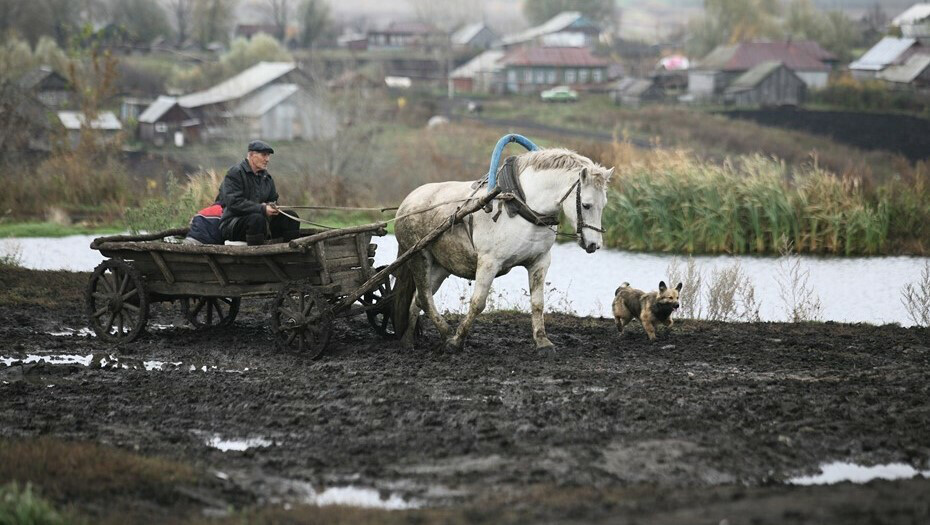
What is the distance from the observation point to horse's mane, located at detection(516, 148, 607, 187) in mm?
11847

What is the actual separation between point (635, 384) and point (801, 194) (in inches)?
546

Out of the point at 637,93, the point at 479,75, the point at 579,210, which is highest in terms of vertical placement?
the point at 479,75

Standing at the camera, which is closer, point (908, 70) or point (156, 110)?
point (156, 110)

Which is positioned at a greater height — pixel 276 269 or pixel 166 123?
pixel 166 123

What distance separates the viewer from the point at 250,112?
64.2 metres

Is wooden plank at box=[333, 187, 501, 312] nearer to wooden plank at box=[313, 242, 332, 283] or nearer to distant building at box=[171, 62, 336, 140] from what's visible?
wooden plank at box=[313, 242, 332, 283]

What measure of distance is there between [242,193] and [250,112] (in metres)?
52.6

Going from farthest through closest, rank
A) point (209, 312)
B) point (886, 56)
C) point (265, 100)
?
1. point (886, 56)
2. point (265, 100)
3. point (209, 312)

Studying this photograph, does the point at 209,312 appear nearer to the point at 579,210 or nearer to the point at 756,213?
the point at 579,210

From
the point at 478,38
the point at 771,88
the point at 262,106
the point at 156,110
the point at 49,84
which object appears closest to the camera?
the point at 156,110

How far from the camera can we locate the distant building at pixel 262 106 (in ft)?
203

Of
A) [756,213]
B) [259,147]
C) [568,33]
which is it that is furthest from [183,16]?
[259,147]

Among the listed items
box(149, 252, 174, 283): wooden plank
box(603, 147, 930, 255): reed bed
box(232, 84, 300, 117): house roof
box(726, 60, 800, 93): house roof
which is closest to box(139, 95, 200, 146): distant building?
box(232, 84, 300, 117): house roof

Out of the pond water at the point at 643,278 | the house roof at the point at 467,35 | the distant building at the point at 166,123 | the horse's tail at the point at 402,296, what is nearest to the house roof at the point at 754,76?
the distant building at the point at 166,123
